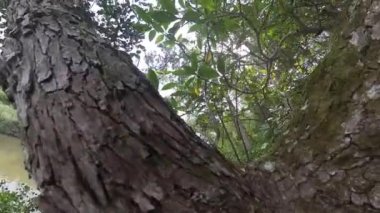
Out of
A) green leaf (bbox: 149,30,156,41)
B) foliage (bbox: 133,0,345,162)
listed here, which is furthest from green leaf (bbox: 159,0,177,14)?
green leaf (bbox: 149,30,156,41)

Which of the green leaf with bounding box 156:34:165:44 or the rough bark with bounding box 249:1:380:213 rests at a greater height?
the green leaf with bounding box 156:34:165:44

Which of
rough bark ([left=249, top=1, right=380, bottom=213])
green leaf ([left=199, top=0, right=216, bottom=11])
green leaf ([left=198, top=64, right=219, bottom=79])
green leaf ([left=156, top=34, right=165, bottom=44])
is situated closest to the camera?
rough bark ([left=249, top=1, right=380, bottom=213])

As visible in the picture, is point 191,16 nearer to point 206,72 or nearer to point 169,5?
point 169,5

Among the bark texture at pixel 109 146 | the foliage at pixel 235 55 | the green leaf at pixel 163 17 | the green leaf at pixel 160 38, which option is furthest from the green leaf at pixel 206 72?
the bark texture at pixel 109 146

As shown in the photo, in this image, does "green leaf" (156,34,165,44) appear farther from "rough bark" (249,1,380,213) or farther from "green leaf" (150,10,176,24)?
"rough bark" (249,1,380,213)

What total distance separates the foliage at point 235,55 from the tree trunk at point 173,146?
352 millimetres

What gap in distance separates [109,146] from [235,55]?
A: 3.60ft

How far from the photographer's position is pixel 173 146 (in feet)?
1.53

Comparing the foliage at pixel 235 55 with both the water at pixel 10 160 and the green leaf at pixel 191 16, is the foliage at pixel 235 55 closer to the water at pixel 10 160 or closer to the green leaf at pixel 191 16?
the green leaf at pixel 191 16

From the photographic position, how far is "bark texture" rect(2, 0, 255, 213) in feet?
1.41

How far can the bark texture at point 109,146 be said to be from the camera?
0.43 meters

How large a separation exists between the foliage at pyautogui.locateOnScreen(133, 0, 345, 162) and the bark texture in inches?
14.8

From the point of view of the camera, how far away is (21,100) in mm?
537

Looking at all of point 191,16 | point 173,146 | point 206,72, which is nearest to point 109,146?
point 173,146
